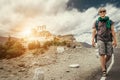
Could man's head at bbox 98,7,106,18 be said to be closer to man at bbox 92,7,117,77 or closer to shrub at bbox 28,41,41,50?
man at bbox 92,7,117,77

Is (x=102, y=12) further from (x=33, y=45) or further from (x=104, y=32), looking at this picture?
(x=33, y=45)

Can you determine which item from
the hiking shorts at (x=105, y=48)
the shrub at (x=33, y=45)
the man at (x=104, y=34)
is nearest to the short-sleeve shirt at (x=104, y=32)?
the man at (x=104, y=34)

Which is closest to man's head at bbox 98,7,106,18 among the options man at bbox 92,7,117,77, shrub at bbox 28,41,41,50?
man at bbox 92,7,117,77

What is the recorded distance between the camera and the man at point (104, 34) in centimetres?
1112

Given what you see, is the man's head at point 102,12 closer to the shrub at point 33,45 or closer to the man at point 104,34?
the man at point 104,34

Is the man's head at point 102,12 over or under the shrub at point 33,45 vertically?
over

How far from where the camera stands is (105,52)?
11.3 meters

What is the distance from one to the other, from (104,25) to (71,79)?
2.34 meters

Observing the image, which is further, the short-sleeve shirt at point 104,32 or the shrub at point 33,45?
the shrub at point 33,45

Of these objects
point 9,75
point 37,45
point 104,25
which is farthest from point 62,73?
point 37,45

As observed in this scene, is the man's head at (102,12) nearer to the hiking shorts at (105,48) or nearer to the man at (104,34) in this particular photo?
the man at (104,34)

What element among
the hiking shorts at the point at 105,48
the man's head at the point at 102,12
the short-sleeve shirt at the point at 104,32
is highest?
the man's head at the point at 102,12

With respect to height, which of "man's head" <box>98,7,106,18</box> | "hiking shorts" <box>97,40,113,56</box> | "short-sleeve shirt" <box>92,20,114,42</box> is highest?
"man's head" <box>98,7,106,18</box>

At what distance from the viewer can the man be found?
11.1 metres
